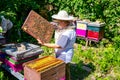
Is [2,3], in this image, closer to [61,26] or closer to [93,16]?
[93,16]

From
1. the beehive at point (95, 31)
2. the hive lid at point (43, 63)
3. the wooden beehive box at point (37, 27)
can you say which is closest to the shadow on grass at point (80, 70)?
the beehive at point (95, 31)

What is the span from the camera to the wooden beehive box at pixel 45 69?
4.46 metres

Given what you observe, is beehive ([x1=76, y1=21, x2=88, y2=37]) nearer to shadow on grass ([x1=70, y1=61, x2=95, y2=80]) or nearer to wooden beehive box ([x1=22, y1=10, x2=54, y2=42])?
shadow on grass ([x1=70, y1=61, x2=95, y2=80])

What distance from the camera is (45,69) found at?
4.54m

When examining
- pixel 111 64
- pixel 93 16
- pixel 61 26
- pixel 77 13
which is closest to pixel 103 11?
pixel 93 16

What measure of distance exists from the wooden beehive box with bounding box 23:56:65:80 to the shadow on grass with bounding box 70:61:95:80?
140cm

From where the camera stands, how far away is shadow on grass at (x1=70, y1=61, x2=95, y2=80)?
20.2 ft

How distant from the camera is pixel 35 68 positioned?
4520 millimetres

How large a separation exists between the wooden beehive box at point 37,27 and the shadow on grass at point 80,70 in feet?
5.83

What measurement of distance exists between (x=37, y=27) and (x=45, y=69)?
0.80 metres

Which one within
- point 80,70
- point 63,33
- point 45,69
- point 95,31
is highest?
point 63,33

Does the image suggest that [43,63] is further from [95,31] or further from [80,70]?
[95,31]

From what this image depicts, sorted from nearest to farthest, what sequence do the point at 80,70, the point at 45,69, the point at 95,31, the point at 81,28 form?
the point at 45,69 → the point at 80,70 → the point at 95,31 → the point at 81,28

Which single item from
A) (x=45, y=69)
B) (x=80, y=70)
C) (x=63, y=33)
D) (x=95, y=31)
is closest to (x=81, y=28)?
(x=95, y=31)
